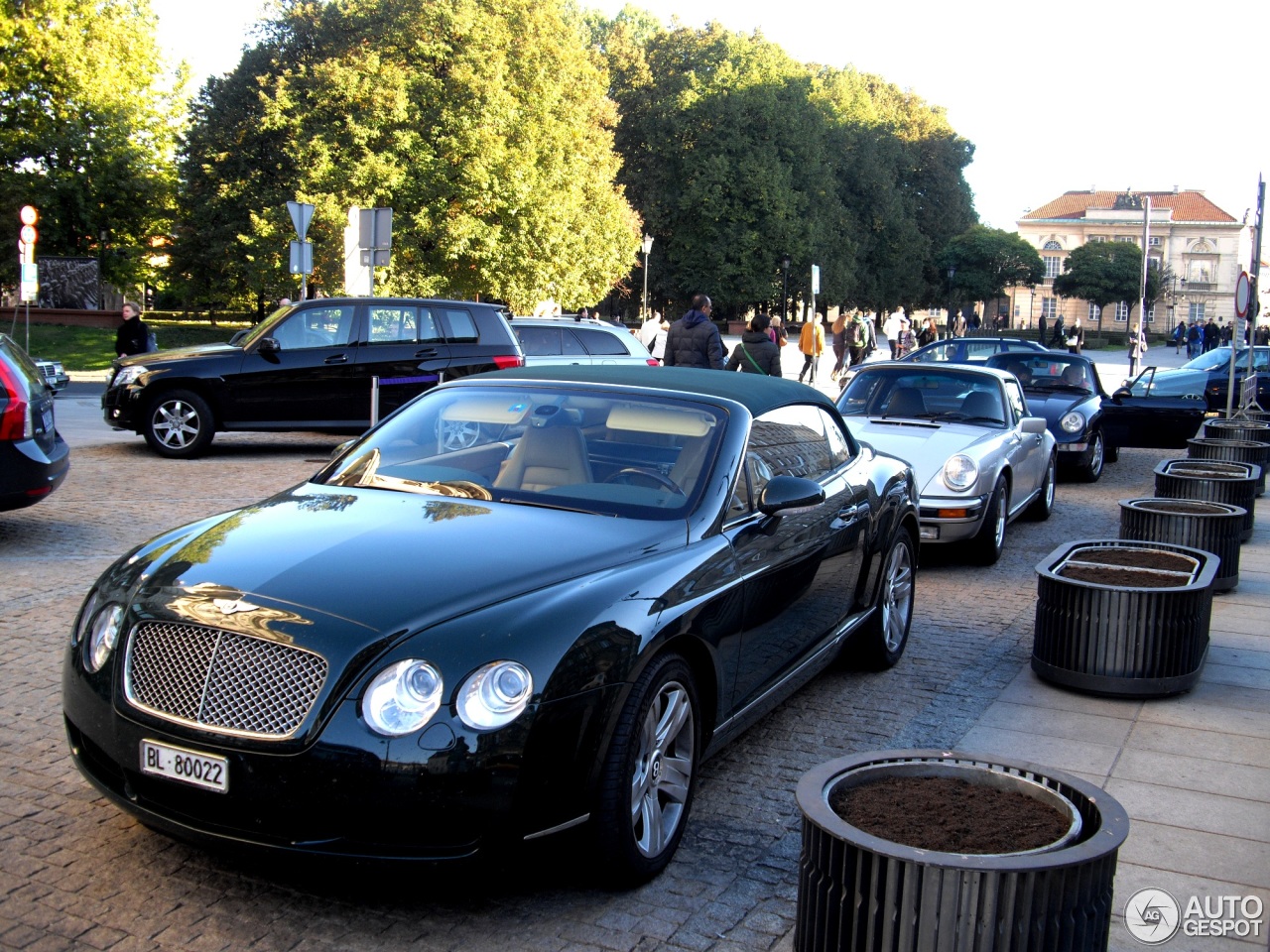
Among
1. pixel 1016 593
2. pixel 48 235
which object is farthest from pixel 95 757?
pixel 48 235

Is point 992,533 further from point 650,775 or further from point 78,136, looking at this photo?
point 78,136

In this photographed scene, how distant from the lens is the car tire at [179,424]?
1478 cm

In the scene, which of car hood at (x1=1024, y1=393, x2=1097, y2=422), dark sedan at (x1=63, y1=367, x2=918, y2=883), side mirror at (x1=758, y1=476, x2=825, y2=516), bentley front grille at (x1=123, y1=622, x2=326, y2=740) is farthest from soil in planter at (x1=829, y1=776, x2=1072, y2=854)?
car hood at (x1=1024, y1=393, x2=1097, y2=422)

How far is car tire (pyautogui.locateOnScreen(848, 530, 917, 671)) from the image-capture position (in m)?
6.43

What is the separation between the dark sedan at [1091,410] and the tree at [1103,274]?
8144cm

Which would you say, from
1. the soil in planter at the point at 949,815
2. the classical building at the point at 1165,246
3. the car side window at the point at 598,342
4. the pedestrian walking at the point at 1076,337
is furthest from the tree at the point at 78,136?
the classical building at the point at 1165,246

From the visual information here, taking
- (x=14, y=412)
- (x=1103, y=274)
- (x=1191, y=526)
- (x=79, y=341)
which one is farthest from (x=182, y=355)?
(x=1103, y=274)

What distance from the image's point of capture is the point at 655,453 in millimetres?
4875

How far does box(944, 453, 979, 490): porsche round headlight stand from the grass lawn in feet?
84.8

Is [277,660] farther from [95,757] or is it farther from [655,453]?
[655,453]

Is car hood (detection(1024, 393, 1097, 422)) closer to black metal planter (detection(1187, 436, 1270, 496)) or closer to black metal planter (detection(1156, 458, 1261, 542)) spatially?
black metal planter (detection(1187, 436, 1270, 496))

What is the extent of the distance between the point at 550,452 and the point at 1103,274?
3835 inches

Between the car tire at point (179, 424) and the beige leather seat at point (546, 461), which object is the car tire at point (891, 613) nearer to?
the beige leather seat at point (546, 461)

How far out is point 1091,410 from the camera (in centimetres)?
1543
